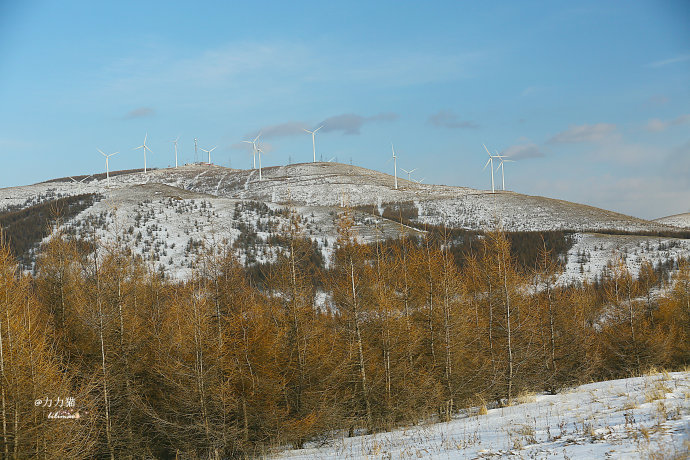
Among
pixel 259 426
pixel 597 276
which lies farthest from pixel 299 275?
pixel 597 276

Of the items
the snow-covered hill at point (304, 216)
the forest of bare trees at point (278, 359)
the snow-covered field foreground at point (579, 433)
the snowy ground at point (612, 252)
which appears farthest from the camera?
the snow-covered hill at point (304, 216)

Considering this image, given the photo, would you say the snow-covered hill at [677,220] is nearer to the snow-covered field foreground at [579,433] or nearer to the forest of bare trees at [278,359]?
the forest of bare trees at [278,359]

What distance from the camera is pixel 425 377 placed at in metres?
27.4

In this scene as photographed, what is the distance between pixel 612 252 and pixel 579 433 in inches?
3423

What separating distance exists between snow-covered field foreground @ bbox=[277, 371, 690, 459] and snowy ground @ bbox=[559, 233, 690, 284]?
67.3 meters

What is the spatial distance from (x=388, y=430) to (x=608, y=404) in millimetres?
9972

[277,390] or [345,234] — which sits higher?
[345,234]

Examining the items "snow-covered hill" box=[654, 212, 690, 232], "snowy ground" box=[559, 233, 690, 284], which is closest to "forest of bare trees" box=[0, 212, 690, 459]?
"snowy ground" box=[559, 233, 690, 284]

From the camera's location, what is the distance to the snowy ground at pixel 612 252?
277ft

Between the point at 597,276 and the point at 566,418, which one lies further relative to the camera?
the point at 597,276

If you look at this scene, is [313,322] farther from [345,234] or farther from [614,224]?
[614,224]

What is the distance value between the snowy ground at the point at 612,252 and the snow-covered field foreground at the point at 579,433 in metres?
67.3

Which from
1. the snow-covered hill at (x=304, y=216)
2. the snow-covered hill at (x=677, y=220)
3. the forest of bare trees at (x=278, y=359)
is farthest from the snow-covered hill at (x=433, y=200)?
the forest of bare trees at (x=278, y=359)

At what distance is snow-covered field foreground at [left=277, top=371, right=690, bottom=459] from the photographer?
34.0ft
